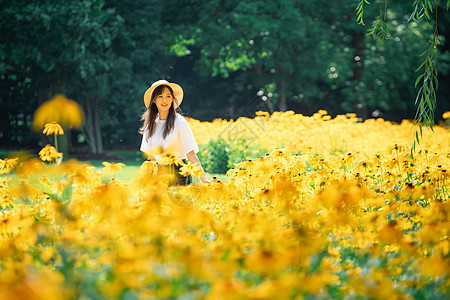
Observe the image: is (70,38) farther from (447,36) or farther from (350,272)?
(447,36)

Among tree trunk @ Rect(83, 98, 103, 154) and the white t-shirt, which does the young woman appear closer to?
the white t-shirt

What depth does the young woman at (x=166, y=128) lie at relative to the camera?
15.0ft

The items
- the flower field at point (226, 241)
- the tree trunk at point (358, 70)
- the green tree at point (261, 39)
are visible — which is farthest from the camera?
the tree trunk at point (358, 70)

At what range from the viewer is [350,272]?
7.93ft

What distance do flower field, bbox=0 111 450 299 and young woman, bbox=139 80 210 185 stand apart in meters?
0.63

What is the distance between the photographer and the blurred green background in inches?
537

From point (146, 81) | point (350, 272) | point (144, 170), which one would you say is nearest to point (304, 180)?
point (144, 170)

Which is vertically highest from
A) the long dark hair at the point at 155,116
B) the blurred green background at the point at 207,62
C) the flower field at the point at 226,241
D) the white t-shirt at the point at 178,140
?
the blurred green background at the point at 207,62

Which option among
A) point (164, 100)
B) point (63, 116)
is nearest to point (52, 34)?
point (63, 116)

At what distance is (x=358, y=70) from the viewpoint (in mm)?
19859

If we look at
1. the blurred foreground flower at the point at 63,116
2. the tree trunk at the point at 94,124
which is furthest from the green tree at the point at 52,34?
the tree trunk at the point at 94,124

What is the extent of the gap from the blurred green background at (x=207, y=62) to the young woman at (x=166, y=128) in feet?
28.5

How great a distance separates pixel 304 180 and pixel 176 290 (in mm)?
2599

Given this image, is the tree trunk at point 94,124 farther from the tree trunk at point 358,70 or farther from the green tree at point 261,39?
the tree trunk at point 358,70
